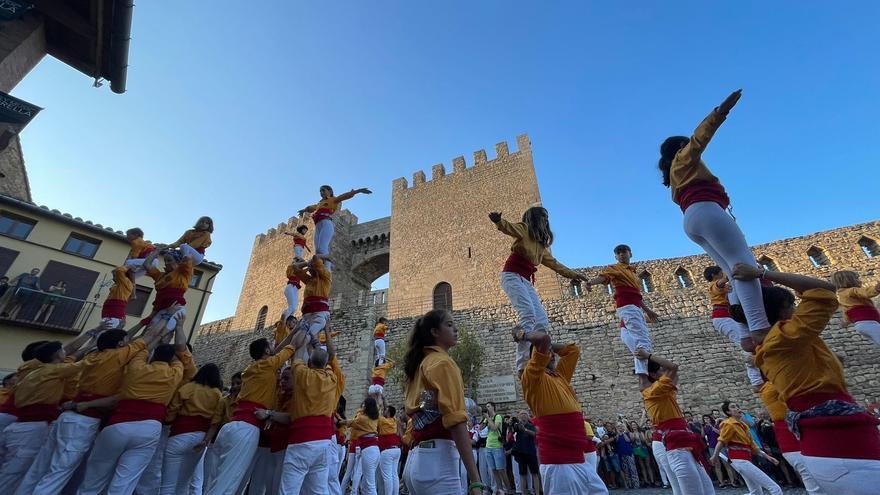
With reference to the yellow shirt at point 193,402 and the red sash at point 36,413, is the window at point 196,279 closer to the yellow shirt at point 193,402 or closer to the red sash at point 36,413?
the red sash at point 36,413

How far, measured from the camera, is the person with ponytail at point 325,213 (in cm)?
691

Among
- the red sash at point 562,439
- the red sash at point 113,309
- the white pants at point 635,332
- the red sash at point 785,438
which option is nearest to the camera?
the red sash at point 562,439

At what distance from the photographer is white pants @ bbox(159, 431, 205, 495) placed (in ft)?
13.6

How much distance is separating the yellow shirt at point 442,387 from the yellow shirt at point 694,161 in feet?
8.60

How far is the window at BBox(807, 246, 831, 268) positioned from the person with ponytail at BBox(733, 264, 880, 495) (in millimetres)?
17027

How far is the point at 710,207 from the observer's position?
3066mm

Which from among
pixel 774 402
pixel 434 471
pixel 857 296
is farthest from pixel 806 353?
pixel 857 296

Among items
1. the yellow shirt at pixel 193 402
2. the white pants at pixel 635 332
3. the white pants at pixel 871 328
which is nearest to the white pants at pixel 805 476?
the white pants at pixel 635 332

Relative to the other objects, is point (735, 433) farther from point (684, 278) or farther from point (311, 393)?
point (684, 278)

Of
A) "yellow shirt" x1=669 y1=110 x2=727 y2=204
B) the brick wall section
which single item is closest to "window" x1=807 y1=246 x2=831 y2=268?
the brick wall section

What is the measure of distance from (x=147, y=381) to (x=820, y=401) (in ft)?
17.9

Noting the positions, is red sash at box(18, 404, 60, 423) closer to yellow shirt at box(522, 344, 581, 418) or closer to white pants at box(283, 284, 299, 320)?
white pants at box(283, 284, 299, 320)

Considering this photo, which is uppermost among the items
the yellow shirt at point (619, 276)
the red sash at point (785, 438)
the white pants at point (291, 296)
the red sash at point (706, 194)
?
the white pants at point (291, 296)

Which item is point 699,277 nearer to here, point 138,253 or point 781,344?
point 781,344
